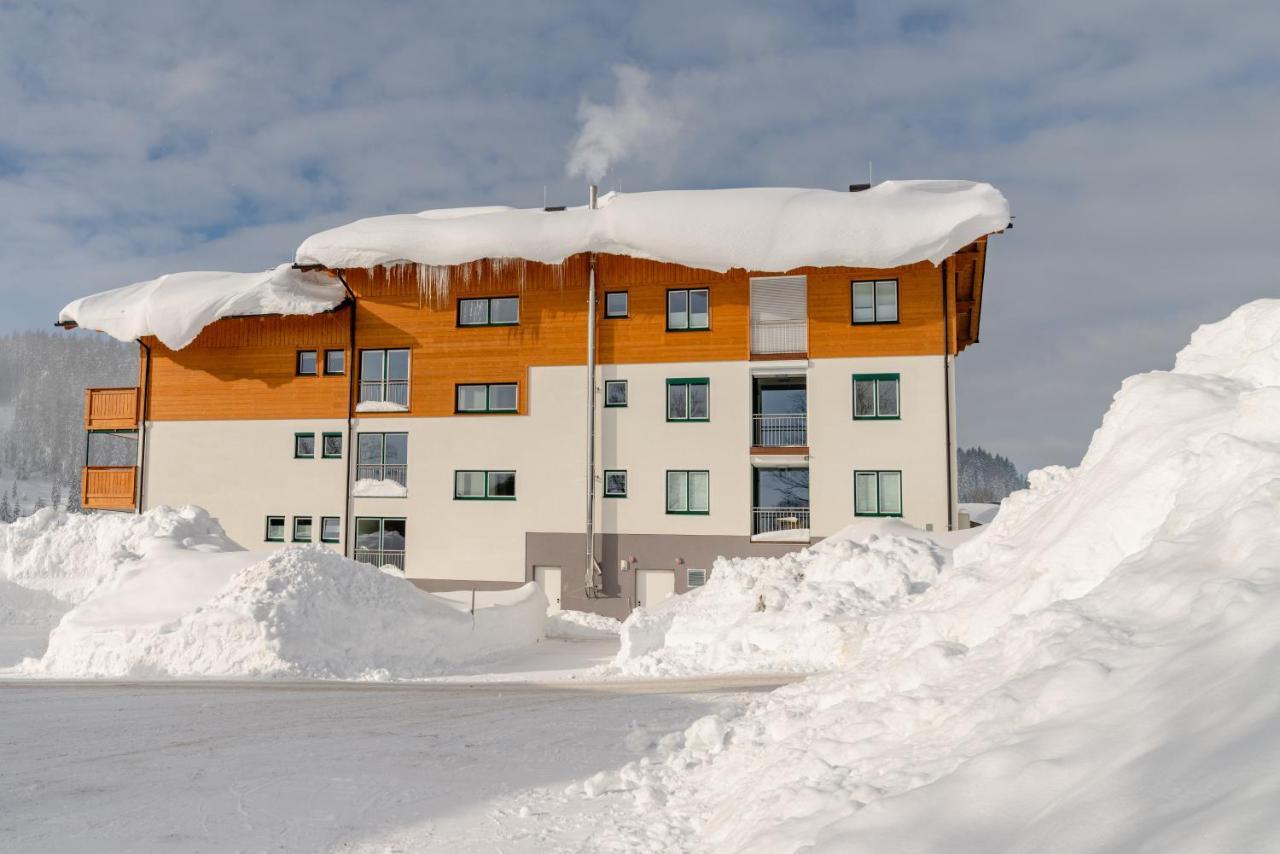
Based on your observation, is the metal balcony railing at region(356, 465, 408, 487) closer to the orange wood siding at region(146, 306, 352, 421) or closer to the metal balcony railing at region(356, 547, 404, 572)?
the orange wood siding at region(146, 306, 352, 421)

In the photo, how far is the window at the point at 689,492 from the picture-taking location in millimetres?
24141

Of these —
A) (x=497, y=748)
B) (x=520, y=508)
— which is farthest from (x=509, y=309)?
(x=497, y=748)

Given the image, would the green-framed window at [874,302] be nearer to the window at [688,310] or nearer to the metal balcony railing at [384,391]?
the window at [688,310]

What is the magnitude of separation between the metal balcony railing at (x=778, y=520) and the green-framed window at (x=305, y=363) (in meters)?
15.7

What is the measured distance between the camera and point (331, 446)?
27328 millimetres

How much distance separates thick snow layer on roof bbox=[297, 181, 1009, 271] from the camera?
22.2m

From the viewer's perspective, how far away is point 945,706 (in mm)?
4875

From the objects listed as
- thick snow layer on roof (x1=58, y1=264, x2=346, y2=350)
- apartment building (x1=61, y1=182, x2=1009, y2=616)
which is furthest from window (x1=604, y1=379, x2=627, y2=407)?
thick snow layer on roof (x1=58, y1=264, x2=346, y2=350)

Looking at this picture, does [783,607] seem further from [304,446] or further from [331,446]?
[304,446]

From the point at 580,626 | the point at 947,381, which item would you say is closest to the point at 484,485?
the point at 580,626

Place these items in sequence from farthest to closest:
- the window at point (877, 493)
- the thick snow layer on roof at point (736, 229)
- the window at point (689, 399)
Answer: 1. the window at point (689, 399)
2. the window at point (877, 493)
3. the thick snow layer on roof at point (736, 229)

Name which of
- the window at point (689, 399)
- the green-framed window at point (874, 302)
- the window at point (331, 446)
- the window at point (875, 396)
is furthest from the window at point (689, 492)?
the window at point (331, 446)

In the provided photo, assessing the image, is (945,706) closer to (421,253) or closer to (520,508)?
(520,508)

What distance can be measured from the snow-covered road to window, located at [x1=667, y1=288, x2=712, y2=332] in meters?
14.4
